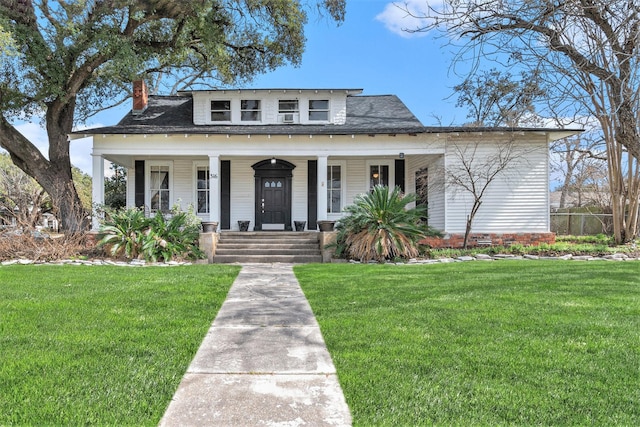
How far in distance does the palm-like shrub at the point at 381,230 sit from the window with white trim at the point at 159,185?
715 centimetres

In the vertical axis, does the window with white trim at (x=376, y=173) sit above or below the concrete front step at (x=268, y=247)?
above

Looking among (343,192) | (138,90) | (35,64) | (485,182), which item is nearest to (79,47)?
(35,64)

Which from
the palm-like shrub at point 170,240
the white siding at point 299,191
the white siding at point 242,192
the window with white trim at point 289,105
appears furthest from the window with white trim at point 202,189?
the window with white trim at point 289,105

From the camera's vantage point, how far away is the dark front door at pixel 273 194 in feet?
47.1

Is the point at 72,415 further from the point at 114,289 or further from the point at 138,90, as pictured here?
the point at 138,90

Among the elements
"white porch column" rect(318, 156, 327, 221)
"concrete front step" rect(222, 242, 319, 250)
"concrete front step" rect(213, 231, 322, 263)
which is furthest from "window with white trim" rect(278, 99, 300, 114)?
"concrete front step" rect(222, 242, 319, 250)

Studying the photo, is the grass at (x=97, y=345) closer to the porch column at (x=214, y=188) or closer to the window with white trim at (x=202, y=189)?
the porch column at (x=214, y=188)

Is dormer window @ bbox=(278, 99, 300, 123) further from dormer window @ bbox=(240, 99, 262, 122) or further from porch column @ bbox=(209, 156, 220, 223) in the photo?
porch column @ bbox=(209, 156, 220, 223)

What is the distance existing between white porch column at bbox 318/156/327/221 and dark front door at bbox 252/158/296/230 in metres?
2.08

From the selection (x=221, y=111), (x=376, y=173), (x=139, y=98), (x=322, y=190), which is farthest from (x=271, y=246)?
(x=139, y=98)

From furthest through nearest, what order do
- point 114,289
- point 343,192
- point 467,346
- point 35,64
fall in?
point 343,192
point 35,64
point 114,289
point 467,346

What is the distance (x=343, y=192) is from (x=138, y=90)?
8.54 meters

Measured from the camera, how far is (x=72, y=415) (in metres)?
2.29

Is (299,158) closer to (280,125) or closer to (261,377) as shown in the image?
(280,125)
